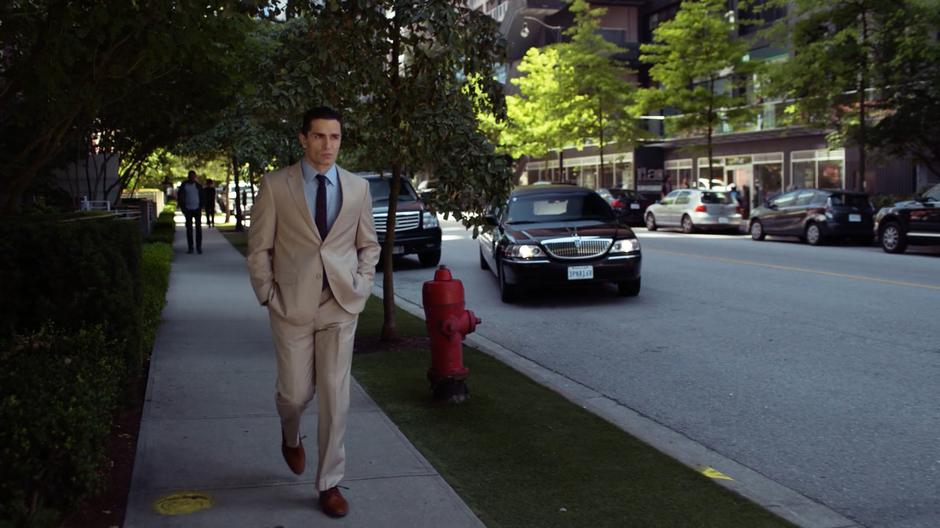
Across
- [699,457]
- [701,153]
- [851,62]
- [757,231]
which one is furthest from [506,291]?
[701,153]

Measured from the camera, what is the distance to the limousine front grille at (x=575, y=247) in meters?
12.6

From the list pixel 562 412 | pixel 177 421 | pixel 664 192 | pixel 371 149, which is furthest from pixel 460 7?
pixel 664 192

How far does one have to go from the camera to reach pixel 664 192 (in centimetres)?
4759

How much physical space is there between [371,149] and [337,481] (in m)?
5.24

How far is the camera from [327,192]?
14.6ft

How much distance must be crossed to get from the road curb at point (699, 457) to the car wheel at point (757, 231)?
64.8ft

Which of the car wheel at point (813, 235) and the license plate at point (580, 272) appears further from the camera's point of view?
the car wheel at point (813, 235)

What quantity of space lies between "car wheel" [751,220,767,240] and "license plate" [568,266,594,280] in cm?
1585

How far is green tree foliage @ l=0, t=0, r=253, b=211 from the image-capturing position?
24.0 feet

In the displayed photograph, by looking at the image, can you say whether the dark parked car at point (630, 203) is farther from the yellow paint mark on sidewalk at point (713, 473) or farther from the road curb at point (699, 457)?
Result: the yellow paint mark on sidewalk at point (713, 473)

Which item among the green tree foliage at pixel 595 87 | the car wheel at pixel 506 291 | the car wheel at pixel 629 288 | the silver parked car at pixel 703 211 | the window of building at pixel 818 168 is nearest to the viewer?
the car wheel at pixel 506 291

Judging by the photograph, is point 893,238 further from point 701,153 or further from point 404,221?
point 701,153

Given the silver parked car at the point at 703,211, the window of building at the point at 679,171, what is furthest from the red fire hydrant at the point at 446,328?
the window of building at the point at 679,171

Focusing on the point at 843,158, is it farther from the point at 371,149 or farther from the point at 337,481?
the point at 337,481
